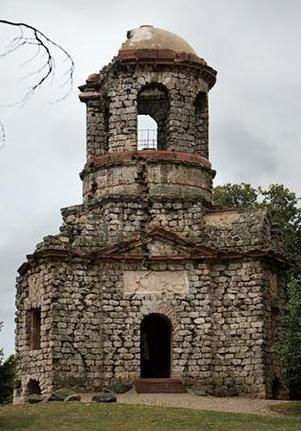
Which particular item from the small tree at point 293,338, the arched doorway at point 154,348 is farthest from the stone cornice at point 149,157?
the small tree at point 293,338

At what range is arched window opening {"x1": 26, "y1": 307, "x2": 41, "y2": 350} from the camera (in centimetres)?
3519

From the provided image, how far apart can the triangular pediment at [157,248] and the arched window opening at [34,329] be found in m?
3.17

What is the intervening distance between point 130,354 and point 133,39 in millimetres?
11141

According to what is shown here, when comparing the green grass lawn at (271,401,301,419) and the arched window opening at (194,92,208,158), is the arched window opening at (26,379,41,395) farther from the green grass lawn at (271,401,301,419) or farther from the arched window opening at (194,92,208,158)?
the arched window opening at (194,92,208,158)

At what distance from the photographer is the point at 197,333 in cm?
3400

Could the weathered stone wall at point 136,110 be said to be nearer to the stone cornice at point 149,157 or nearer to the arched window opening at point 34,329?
the stone cornice at point 149,157

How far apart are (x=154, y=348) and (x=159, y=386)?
12.3 feet

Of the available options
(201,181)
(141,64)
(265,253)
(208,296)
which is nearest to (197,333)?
(208,296)

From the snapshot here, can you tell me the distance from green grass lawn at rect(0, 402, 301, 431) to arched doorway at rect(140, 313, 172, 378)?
6.91 m

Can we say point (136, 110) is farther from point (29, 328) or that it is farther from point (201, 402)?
point (201, 402)

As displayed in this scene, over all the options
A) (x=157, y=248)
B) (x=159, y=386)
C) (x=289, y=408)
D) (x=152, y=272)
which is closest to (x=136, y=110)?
(x=157, y=248)

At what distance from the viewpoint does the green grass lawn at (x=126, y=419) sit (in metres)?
26.1

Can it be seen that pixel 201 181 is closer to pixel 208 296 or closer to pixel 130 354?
pixel 208 296

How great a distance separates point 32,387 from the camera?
3494 centimetres
